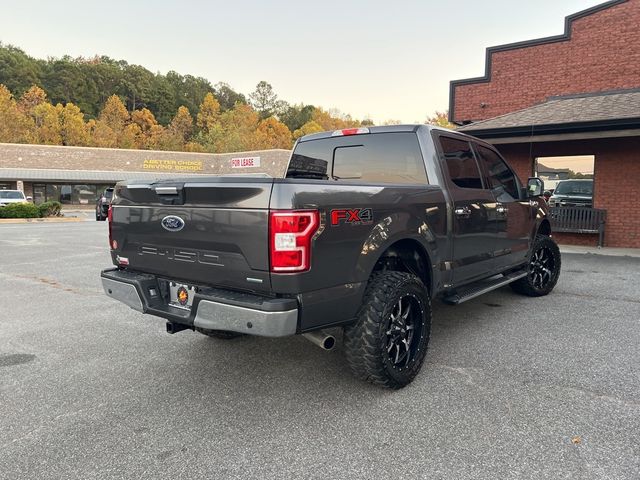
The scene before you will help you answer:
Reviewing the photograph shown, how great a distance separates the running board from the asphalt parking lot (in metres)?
0.48

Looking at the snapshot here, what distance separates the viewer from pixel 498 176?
5.17m

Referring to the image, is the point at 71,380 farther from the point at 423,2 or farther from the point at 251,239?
the point at 423,2

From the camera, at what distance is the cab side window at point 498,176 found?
493 cm

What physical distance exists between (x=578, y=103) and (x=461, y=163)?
10158mm

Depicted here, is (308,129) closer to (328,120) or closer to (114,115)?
(328,120)

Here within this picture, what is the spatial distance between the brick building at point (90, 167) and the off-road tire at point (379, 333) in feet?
116

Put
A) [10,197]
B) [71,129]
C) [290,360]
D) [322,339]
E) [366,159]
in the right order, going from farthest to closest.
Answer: [71,129]
[10,197]
[366,159]
[290,360]
[322,339]

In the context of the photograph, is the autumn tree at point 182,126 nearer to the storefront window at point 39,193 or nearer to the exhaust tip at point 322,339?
the storefront window at point 39,193

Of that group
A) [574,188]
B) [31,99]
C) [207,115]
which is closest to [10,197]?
[574,188]

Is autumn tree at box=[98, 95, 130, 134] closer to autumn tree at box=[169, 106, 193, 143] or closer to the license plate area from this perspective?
autumn tree at box=[169, 106, 193, 143]

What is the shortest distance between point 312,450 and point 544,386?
190 centimetres

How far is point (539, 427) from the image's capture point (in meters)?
2.79

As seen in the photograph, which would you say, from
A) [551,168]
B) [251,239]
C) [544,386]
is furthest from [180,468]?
[551,168]

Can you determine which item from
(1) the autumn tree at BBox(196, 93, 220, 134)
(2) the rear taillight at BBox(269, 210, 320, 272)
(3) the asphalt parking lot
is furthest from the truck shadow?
(1) the autumn tree at BBox(196, 93, 220, 134)
